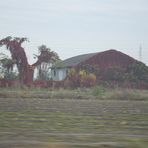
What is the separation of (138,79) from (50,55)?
7650mm

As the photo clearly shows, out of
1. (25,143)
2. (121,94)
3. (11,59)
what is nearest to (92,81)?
(11,59)

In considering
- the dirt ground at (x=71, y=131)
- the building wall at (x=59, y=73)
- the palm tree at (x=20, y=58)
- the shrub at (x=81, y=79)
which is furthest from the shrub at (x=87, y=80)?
the dirt ground at (x=71, y=131)

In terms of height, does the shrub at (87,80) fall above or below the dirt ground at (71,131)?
above

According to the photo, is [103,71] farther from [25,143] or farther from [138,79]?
[25,143]

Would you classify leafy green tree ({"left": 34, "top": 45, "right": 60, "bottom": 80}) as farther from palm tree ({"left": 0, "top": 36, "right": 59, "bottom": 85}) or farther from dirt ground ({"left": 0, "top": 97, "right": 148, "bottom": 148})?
A: dirt ground ({"left": 0, "top": 97, "right": 148, "bottom": 148})

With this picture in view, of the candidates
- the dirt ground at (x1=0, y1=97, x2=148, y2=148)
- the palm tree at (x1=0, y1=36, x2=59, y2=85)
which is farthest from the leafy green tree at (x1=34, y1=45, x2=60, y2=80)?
the dirt ground at (x1=0, y1=97, x2=148, y2=148)

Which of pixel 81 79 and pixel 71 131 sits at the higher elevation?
pixel 81 79

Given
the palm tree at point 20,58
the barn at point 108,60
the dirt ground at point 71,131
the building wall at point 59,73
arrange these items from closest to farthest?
the dirt ground at point 71,131 < the palm tree at point 20,58 < the barn at point 108,60 < the building wall at point 59,73

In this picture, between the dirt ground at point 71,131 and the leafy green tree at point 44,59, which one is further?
the leafy green tree at point 44,59

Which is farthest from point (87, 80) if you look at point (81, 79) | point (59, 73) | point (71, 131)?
point (71, 131)

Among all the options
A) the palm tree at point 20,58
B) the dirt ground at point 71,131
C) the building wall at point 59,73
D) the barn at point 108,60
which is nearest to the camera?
the dirt ground at point 71,131

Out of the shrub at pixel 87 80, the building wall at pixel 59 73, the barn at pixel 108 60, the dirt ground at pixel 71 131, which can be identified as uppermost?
the barn at pixel 108 60

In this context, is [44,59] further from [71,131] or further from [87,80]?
[71,131]

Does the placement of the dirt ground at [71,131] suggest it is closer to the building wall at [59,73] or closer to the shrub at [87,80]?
the shrub at [87,80]
